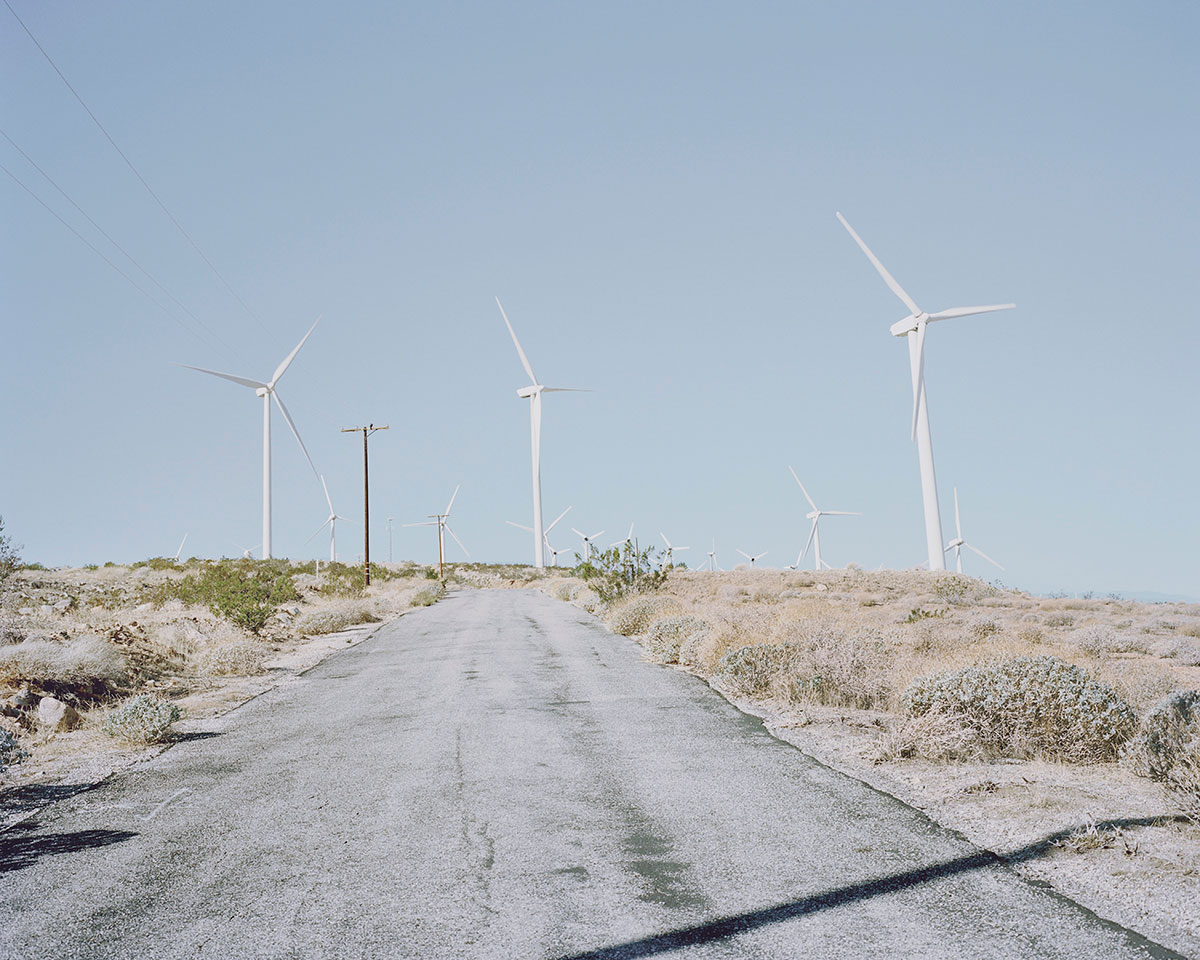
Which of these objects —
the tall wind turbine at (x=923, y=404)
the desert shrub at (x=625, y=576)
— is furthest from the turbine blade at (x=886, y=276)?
the desert shrub at (x=625, y=576)

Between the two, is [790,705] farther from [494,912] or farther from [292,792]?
[494,912]

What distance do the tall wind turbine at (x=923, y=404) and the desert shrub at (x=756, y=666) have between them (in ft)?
124

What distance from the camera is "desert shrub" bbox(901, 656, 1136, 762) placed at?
954 centimetres

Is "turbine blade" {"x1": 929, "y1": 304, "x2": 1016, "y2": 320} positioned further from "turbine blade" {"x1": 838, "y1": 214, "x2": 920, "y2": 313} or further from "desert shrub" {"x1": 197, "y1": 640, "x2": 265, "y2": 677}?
"desert shrub" {"x1": 197, "y1": 640, "x2": 265, "y2": 677}

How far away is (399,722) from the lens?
1318cm

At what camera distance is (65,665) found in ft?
51.8

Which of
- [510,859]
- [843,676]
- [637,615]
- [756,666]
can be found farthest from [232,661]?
[510,859]

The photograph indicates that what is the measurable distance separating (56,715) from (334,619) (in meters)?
18.6

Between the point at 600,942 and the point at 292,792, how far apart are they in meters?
5.24

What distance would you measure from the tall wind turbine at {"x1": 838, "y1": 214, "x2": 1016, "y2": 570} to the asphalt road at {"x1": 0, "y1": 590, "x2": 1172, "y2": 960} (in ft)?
135

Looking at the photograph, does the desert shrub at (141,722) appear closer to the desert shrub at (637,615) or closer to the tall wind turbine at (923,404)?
the desert shrub at (637,615)

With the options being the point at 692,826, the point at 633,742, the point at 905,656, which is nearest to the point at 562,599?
the point at 905,656

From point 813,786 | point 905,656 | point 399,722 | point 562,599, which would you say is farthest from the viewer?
point 562,599

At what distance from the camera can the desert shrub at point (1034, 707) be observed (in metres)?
9.54
